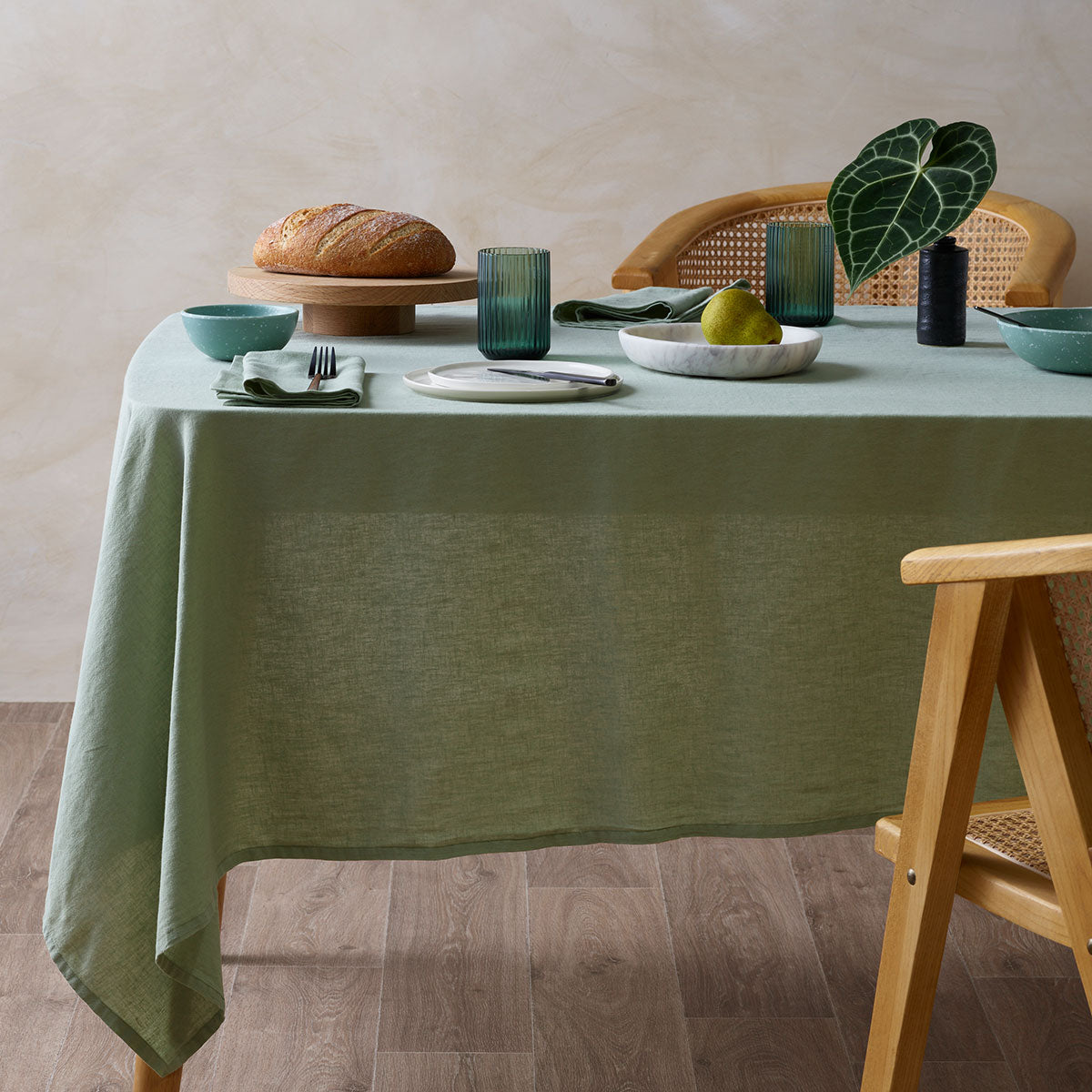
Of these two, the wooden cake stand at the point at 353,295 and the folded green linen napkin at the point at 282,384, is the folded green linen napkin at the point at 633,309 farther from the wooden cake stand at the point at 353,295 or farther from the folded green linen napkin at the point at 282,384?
the folded green linen napkin at the point at 282,384

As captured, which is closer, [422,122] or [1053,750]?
[1053,750]

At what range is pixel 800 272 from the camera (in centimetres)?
159

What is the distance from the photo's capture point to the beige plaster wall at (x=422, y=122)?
7.89ft

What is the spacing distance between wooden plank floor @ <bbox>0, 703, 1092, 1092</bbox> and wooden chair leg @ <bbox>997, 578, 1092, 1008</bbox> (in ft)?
1.87

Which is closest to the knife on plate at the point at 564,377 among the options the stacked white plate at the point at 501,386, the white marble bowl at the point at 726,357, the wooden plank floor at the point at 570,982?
the stacked white plate at the point at 501,386

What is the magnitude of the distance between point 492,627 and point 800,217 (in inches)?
54.8

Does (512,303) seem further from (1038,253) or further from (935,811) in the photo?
(1038,253)

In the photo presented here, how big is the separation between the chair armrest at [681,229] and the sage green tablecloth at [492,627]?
829 millimetres

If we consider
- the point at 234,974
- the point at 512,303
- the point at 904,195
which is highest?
the point at 904,195

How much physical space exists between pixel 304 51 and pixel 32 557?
110cm

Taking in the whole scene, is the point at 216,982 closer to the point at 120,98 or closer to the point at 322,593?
the point at 322,593

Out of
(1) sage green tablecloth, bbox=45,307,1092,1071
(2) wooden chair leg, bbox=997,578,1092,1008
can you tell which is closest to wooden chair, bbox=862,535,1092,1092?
(2) wooden chair leg, bbox=997,578,1092,1008

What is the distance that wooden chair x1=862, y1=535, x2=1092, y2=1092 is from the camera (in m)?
0.94

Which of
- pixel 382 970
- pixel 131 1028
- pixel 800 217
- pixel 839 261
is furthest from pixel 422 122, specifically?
pixel 131 1028
